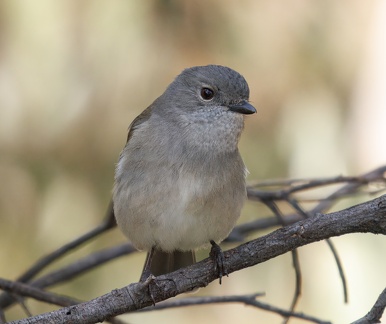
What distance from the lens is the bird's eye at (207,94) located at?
4.08 meters

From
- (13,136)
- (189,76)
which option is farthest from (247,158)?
(13,136)

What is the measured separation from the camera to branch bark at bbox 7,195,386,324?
293 cm

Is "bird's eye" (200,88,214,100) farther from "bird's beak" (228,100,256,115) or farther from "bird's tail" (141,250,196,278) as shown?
"bird's tail" (141,250,196,278)

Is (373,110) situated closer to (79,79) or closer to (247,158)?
(247,158)

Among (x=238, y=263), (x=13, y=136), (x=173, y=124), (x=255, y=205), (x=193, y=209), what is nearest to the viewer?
(x=238, y=263)

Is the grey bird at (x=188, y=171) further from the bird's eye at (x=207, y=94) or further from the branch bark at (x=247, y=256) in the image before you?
the branch bark at (x=247, y=256)

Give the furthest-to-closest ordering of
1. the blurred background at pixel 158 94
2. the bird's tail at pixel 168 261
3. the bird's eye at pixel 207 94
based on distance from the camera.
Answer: the blurred background at pixel 158 94 < the bird's tail at pixel 168 261 < the bird's eye at pixel 207 94

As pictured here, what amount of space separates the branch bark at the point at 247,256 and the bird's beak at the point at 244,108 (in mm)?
978

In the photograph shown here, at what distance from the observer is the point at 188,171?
3.84m

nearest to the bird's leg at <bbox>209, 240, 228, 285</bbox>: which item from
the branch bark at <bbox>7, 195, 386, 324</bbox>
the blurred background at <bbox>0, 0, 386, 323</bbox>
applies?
the branch bark at <bbox>7, 195, 386, 324</bbox>

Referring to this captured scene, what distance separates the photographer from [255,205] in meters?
5.14

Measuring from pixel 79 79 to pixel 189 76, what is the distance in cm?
98

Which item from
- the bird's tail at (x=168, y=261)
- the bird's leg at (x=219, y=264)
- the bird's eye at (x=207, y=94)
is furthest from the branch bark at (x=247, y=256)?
the bird's tail at (x=168, y=261)

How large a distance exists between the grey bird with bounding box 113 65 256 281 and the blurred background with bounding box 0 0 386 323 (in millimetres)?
741
